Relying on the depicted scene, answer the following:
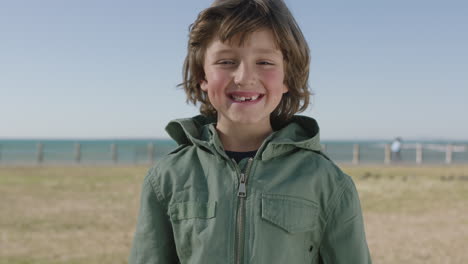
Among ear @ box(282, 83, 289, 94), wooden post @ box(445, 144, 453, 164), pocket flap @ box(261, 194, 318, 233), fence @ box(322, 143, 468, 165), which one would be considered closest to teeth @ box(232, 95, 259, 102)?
ear @ box(282, 83, 289, 94)

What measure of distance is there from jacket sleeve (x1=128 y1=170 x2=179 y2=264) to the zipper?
0.33 metres

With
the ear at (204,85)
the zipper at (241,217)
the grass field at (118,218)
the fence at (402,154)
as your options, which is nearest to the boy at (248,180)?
the zipper at (241,217)

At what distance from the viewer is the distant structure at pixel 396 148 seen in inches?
896

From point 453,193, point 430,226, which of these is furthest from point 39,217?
point 453,193

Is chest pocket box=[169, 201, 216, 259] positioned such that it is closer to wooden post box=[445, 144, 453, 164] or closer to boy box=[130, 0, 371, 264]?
boy box=[130, 0, 371, 264]

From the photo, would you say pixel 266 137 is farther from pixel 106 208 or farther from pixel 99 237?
pixel 106 208

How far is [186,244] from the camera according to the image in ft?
6.54

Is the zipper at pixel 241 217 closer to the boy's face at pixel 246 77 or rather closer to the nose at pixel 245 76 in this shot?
the boy's face at pixel 246 77

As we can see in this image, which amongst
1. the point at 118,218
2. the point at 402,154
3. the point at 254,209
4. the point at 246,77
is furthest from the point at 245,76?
the point at 402,154

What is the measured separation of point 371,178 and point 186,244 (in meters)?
13.5

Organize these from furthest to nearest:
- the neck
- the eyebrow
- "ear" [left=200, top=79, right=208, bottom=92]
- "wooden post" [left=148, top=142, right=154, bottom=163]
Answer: "wooden post" [left=148, top=142, right=154, bottom=163] < "ear" [left=200, top=79, right=208, bottom=92] < the neck < the eyebrow

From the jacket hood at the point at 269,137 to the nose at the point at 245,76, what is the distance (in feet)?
0.80

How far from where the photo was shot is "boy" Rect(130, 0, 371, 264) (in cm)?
193

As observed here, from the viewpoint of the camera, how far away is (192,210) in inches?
78.5
